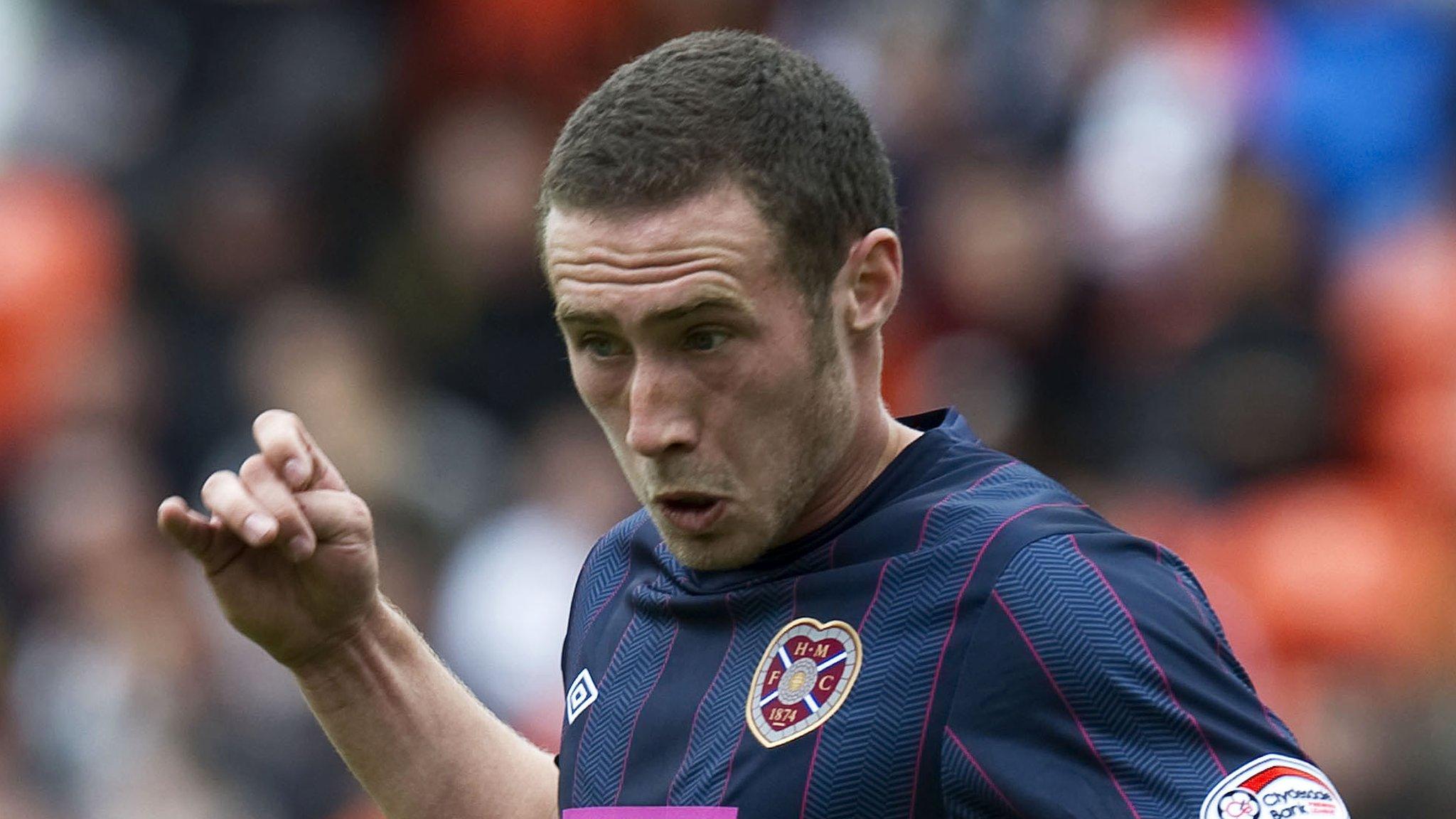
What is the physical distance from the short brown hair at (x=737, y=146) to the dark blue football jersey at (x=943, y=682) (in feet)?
1.13

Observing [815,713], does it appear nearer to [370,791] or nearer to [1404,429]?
[370,791]

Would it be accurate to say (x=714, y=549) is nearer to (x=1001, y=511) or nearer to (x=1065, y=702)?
(x=1001, y=511)

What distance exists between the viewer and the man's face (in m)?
2.49

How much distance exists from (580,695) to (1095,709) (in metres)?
0.92

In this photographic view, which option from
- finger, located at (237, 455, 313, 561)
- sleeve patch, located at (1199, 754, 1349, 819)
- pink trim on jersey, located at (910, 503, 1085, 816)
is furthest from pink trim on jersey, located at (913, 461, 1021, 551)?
finger, located at (237, 455, 313, 561)

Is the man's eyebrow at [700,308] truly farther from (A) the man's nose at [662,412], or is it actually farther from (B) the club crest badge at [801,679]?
(B) the club crest badge at [801,679]

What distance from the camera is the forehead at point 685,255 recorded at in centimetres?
247

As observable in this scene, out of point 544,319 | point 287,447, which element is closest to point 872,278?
point 287,447

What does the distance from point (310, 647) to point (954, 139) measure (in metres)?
5.13

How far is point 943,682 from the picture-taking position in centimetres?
231

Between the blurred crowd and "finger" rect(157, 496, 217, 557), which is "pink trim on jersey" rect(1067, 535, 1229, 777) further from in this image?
the blurred crowd

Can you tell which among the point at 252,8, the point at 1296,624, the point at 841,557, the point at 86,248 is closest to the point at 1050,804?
the point at 841,557

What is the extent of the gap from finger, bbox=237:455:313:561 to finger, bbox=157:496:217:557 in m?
0.08

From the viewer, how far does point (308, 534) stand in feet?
8.64
